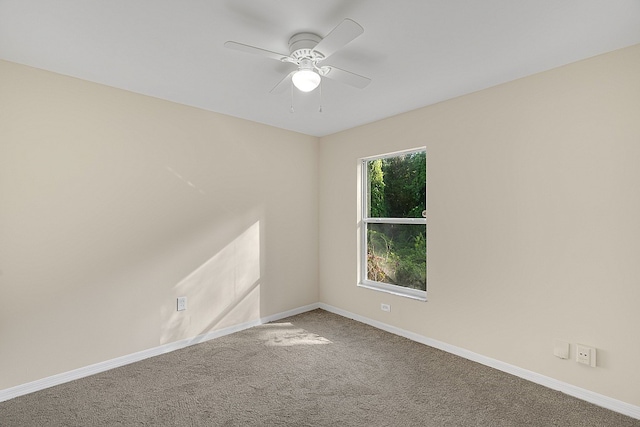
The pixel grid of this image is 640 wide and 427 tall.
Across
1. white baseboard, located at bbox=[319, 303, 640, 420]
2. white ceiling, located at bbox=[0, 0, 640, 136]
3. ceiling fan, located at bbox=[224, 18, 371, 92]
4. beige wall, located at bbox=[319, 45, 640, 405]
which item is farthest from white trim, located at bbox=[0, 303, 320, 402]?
ceiling fan, located at bbox=[224, 18, 371, 92]

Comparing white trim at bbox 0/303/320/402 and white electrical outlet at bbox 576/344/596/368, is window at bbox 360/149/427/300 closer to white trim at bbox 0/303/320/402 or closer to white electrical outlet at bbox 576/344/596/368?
white electrical outlet at bbox 576/344/596/368

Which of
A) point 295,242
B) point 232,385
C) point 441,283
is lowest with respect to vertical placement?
point 232,385

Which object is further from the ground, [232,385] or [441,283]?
[441,283]

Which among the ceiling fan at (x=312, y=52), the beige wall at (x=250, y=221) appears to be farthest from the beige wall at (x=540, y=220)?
the ceiling fan at (x=312, y=52)

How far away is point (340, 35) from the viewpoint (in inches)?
63.5

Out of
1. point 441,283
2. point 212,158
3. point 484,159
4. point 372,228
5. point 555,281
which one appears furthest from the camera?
point 372,228

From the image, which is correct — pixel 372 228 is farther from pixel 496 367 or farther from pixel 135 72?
pixel 135 72

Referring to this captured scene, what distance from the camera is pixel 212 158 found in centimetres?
332

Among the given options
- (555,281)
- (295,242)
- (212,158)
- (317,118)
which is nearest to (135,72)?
(212,158)

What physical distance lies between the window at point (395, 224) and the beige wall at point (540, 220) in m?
0.19

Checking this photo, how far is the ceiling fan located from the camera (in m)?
1.61

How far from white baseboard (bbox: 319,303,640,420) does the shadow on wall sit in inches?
60.7

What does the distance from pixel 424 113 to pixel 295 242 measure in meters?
2.18

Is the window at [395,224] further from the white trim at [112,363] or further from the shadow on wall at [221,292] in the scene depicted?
the white trim at [112,363]
